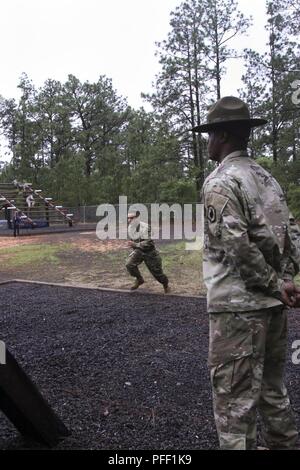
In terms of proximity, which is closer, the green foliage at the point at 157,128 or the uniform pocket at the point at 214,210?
the uniform pocket at the point at 214,210

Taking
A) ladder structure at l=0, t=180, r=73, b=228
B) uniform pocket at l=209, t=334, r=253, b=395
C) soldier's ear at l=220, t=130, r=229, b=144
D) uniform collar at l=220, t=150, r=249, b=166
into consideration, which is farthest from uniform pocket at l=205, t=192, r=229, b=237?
ladder structure at l=0, t=180, r=73, b=228

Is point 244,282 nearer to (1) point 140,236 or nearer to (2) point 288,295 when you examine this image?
(2) point 288,295

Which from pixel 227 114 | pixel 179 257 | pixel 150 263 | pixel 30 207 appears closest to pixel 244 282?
pixel 227 114

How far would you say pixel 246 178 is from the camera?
7.99ft

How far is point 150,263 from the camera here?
838 cm

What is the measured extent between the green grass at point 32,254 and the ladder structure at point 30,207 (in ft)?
24.2

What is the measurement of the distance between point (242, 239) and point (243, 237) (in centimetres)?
1

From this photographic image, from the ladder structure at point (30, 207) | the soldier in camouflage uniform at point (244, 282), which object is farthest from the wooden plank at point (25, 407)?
the ladder structure at point (30, 207)

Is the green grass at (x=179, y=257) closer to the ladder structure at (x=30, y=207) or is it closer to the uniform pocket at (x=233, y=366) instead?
the uniform pocket at (x=233, y=366)

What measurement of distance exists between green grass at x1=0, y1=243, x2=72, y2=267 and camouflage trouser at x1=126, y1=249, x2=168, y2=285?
16.2 ft

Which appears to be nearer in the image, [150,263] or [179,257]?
[150,263]

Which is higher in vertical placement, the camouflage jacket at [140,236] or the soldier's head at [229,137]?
the soldier's head at [229,137]

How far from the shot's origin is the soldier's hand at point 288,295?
2.42 metres
